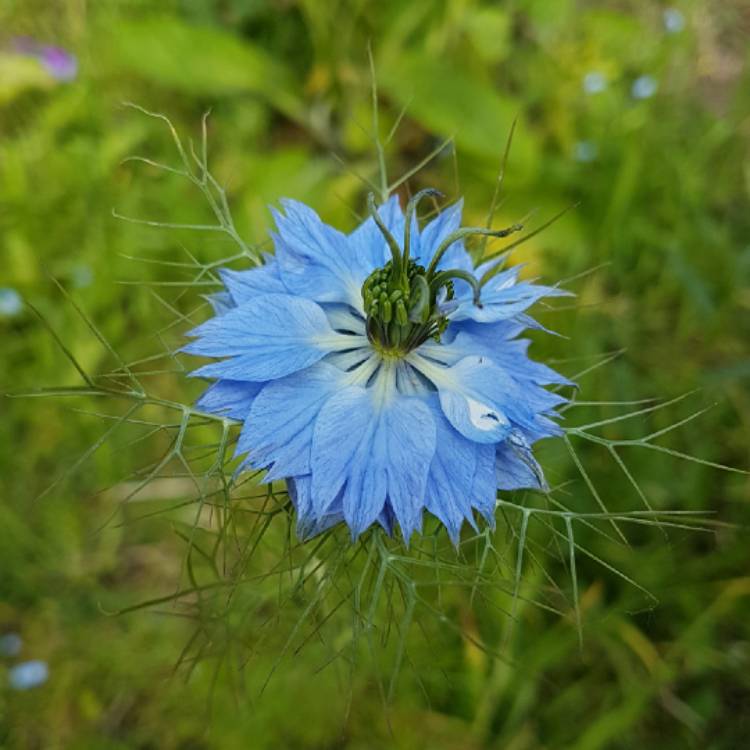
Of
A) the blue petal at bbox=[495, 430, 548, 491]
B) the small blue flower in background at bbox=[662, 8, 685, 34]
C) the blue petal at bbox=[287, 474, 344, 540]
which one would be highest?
the small blue flower in background at bbox=[662, 8, 685, 34]

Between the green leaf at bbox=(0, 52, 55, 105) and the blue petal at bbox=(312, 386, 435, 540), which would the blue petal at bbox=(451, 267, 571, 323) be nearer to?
the blue petal at bbox=(312, 386, 435, 540)

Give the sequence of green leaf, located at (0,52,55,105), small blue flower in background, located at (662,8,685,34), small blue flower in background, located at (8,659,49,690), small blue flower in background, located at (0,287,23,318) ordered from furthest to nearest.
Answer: small blue flower in background, located at (662,8,685,34)
green leaf, located at (0,52,55,105)
small blue flower in background, located at (0,287,23,318)
small blue flower in background, located at (8,659,49,690)

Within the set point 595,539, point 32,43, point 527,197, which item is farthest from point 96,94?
point 595,539

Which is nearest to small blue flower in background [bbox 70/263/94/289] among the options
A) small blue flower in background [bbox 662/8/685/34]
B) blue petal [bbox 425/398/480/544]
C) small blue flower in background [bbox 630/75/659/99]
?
blue petal [bbox 425/398/480/544]

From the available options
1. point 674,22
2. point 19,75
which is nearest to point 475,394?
point 19,75

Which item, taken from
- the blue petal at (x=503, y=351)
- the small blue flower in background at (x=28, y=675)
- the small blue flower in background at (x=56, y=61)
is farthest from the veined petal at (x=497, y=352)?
the small blue flower in background at (x=56, y=61)

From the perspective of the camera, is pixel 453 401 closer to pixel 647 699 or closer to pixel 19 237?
pixel 647 699
